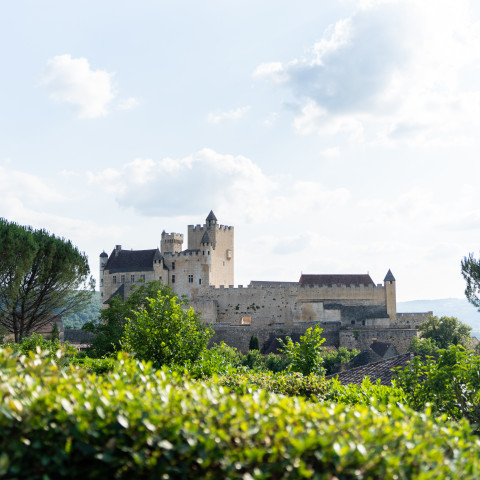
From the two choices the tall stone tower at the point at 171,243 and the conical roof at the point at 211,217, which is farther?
the conical roof at the point at 211,217

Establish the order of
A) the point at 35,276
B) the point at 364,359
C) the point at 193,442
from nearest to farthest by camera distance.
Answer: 1. the point at 193,442
2. the point at 35,276
3. the point at 364,359

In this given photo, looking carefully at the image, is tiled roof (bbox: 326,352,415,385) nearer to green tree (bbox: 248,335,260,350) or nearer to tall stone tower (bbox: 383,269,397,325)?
green tree (bbox: 248,335,260,350)

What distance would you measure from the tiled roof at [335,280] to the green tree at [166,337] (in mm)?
60929

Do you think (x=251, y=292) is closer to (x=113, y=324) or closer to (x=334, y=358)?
(x=334, y=358)

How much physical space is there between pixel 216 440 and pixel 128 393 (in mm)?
1091

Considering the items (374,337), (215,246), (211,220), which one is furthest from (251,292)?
(374,337)

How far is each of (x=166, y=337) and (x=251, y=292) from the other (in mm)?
59380

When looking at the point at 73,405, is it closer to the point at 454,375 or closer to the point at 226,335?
the point at 454,375

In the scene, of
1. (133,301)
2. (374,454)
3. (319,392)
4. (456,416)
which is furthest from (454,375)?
(133,301)

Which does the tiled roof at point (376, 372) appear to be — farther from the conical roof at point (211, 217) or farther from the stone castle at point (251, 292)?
the conical roof at point (211, 217)

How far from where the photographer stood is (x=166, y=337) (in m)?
17.2

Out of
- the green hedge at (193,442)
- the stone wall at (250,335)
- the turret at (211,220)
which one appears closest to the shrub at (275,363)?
the stone wall at (250,335)

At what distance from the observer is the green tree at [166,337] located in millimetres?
17047

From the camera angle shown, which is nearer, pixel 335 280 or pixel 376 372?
pixel 376 372
